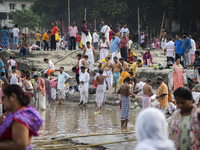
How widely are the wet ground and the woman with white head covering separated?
14.2ft

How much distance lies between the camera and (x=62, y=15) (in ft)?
135

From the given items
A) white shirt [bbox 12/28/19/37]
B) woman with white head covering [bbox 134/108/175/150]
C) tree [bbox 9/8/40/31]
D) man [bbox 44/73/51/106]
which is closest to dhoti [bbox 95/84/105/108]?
man [bbox 44/73/51/106]

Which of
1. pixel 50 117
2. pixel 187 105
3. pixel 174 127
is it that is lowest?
pixel 50 117

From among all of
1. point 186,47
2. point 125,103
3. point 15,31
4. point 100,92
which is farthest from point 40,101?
point 15,31

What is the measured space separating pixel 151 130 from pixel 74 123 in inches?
308

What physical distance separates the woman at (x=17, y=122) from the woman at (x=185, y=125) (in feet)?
4.66

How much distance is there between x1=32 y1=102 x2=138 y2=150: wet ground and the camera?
7.62 metres

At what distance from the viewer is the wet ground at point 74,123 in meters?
7.62

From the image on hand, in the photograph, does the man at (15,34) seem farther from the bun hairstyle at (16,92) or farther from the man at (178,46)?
the bun hairstyle at (16,92)

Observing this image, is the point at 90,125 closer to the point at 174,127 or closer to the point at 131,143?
the point at 131,143

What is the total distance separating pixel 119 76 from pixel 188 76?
3.00m

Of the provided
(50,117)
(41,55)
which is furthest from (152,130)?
(41,55)

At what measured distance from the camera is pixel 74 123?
1002 cm

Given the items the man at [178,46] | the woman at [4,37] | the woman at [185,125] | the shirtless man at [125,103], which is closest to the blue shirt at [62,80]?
the man at [178,46]
